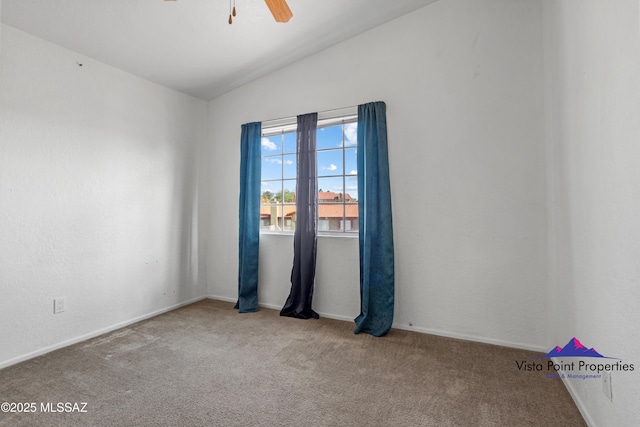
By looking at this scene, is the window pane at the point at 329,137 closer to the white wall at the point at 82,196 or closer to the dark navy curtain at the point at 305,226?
the dark navy curtain at the point at 305,226

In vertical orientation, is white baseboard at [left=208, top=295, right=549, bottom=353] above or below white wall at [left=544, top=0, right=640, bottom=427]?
below

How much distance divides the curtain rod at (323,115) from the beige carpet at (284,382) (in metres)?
2.14

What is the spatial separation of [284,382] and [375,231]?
143 centimetres

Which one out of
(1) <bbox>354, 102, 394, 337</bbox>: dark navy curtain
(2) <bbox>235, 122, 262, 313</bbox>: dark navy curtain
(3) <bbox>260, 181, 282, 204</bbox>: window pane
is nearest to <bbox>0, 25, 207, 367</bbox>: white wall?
(2) <bbox>235, 122, 262, 313</bbox>: dark navy curtain

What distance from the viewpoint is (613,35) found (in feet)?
4.02

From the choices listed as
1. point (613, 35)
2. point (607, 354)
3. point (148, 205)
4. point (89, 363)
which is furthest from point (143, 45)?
point (607, 354)

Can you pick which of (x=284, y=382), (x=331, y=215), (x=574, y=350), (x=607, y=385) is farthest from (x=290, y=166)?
(x=607, y=385)

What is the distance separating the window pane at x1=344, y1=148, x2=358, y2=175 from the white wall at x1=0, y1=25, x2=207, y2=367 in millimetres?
1950

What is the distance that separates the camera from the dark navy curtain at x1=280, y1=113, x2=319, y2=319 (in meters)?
2.99

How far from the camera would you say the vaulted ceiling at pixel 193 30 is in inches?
81.1

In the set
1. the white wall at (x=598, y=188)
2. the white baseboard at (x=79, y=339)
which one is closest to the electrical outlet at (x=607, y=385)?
the white wall at (x=598, y=188)

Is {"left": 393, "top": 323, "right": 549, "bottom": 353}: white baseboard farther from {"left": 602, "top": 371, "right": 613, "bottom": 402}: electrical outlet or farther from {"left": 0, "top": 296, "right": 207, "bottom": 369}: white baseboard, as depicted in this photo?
{"left": 0, "top": 296, "right": 207, "bottom": 369}: white baseboard

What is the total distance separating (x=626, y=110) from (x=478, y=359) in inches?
70.6

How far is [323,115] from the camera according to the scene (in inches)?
120
